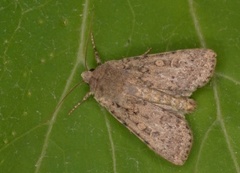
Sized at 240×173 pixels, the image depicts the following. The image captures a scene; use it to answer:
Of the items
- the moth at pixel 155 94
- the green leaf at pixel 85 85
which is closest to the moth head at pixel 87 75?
the moth at pixel 155 94

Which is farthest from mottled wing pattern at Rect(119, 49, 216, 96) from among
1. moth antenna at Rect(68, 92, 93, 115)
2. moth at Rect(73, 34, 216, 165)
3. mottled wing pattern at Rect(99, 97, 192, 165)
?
moth antenna at Rect(68, 92, 93, 115)

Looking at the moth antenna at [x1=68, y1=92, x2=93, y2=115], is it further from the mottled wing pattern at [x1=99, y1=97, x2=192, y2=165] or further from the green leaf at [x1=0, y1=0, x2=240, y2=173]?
the mottled wing pattern at [x1=99, y1=97, x2=192, y2=165]

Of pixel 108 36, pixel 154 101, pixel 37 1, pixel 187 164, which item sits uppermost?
pixel 37 1

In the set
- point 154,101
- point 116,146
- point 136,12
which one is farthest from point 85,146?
point 136,12

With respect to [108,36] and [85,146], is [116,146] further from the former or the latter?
[108,36]

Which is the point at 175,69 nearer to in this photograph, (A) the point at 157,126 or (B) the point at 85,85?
(A) the point at 157,126

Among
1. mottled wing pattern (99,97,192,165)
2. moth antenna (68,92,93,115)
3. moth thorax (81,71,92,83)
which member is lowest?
mottled wing pattern (99,97,192,165)

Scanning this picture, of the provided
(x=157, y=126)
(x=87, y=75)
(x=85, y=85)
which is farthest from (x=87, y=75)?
(x=157, y=126)
